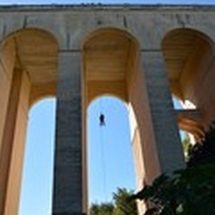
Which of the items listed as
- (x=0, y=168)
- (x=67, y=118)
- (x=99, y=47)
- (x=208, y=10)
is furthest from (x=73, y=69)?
(x=208, y=10)

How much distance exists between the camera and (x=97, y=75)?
18750 millimetres

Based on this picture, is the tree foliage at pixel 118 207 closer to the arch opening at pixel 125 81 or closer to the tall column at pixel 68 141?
the arch opening at pixel 125 81

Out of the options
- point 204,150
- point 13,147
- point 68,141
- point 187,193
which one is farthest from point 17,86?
point 187,193

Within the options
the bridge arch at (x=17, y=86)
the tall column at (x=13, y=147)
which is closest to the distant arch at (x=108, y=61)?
the bridge arch at (x=17, y=86)

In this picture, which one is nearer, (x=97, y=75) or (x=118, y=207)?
(x=97, y=75)

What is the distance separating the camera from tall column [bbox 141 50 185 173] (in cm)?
1217

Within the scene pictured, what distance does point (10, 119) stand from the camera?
16.3 m

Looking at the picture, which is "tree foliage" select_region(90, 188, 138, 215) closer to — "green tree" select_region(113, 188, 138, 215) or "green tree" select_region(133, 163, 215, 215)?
"green tree" select_region(113, 188, 138, 215)

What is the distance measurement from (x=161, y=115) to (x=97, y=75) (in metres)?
6.34

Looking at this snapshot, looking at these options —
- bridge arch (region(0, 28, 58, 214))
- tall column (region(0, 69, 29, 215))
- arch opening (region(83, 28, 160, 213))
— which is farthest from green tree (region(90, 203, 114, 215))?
tall column (region(0, 69, 29, 215))

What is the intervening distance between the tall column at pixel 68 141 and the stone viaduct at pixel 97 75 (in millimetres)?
29

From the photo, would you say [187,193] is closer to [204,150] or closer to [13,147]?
[204,150]

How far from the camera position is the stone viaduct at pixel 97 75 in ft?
40.9

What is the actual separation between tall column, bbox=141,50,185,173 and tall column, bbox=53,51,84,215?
2.43 meters
